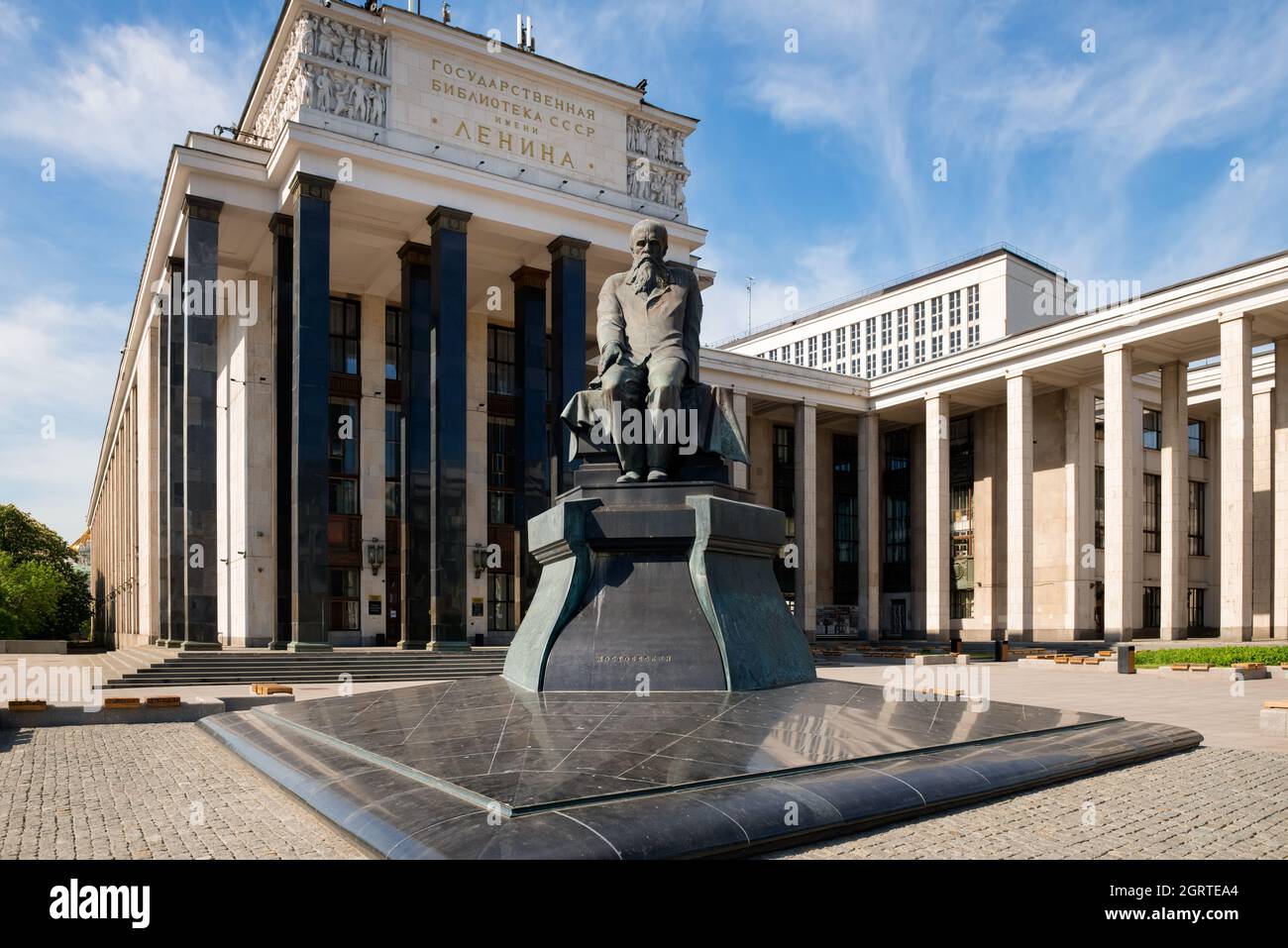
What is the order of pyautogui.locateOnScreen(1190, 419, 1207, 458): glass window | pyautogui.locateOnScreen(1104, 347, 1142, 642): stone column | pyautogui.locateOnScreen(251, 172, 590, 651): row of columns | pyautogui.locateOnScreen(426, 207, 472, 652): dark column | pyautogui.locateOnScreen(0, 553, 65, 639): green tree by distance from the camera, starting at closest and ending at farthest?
pyautogui.locateOnScreen(251, 172, 590, 651): row of columns, pyautogui.locateOnScreen(426, 207, 472, 652): dark column, pyautogui.locateOnScreen(1104, 347, 1142, 642): stone column, pyautogui.locateOnScreen(1190, 419, 1207, 458): glass window, pyautogui.locateOnScreen(0, 553, 65, 639): green tree

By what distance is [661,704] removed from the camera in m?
9.45

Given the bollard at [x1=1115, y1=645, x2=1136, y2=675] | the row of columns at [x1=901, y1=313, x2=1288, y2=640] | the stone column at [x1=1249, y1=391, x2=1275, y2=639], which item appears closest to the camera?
the bollard at [x1=1115, y1=645, x2=1136, y2=675]

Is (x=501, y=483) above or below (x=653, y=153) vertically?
below

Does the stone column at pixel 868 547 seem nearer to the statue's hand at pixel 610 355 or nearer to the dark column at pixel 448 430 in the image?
the dark column at pixel 448 430

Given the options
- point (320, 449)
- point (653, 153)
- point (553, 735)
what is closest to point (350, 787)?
point (553, 735)

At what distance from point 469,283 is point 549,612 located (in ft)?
111

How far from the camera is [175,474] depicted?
34.4 m

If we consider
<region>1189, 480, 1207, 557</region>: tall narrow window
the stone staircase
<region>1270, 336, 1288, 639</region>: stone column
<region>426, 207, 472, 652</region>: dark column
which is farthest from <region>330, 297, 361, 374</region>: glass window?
<region>1189, 480, 1207, 557</region>: tall narrow window

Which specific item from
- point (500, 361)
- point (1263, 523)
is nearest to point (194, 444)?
point (500, 361)

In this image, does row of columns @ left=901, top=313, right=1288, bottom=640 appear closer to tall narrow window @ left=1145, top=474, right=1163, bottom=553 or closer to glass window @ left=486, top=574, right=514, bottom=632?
tall narrow window @ left=1145, top=474, right=1163, bottom=553

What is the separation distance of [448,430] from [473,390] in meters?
10.6

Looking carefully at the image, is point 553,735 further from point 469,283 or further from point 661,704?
point 469,283

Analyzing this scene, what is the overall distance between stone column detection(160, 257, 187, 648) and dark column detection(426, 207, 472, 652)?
9085 millimetres

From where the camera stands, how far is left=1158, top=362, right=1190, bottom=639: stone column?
44.2 m
